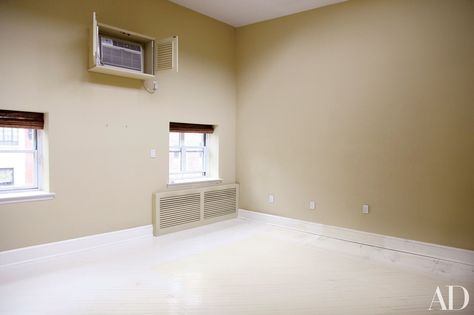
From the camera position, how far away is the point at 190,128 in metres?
5.30

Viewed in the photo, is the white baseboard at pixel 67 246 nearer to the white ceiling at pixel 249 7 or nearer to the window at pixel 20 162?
the window at pixel 20 162

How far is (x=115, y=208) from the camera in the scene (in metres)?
4.32

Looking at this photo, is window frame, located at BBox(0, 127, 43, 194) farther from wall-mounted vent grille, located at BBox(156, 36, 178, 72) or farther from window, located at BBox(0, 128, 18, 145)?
wall-mounted vent grille, located at BBox(156, 36, 178, 72)

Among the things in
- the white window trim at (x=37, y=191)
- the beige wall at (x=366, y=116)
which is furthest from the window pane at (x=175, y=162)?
the white window trim at (x=37, y=191)

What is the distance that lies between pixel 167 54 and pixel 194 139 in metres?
1.59

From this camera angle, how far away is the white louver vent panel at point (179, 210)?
4.78 metres

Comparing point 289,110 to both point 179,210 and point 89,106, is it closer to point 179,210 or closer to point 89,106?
point 179,210

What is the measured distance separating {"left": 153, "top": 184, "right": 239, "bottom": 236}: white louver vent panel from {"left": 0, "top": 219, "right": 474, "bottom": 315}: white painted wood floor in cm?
48

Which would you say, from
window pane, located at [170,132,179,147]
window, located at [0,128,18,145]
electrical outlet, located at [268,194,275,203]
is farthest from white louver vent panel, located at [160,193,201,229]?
window, located at [0,128,18,145]

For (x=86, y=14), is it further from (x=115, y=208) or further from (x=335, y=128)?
(x=335, y=128)

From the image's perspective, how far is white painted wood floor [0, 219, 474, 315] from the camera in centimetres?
275

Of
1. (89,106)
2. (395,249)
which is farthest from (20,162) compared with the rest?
(395,249)

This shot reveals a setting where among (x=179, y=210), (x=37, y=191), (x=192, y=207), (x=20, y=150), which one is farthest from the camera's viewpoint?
(x=192, y=207)

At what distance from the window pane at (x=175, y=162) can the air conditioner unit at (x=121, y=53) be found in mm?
1437
